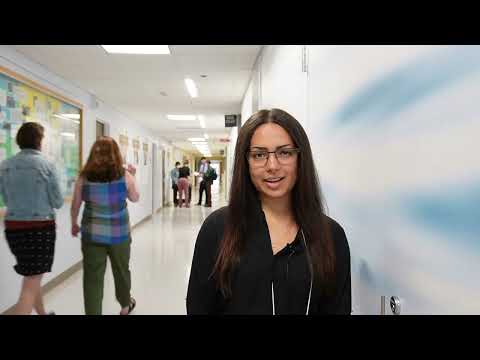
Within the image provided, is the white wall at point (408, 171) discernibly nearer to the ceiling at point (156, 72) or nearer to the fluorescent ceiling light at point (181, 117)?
the ceiling at point (156, 72)

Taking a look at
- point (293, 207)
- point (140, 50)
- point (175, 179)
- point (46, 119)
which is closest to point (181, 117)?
point (46, 119)

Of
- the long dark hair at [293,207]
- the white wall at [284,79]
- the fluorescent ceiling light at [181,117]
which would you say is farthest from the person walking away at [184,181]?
the long dark hair at [293,207]

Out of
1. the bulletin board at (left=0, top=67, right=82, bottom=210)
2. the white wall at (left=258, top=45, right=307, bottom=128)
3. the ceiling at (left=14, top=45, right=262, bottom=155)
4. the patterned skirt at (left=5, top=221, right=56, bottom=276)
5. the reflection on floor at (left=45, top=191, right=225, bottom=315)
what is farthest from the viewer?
the ceiling at (left=14, top=45, right=262, bottom=155)

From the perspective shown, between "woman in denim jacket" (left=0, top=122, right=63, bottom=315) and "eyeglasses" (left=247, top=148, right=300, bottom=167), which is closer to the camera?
"eyeglasses" (left=247, top=148, right=300, bottom=167)

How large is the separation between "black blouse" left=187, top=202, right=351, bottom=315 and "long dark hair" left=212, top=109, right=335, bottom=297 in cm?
2

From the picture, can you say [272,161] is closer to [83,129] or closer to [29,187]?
[29,187]

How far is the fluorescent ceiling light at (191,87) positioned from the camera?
4573 millimetres

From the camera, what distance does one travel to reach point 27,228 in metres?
2.56

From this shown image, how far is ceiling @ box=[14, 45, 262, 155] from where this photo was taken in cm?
337

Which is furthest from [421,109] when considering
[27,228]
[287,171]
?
[27,228]

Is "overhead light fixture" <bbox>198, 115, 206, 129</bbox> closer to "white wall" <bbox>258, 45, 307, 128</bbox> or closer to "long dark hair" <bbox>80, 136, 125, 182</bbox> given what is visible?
A: "white wall" <bbox>258, 45, 307, 128</bbox>

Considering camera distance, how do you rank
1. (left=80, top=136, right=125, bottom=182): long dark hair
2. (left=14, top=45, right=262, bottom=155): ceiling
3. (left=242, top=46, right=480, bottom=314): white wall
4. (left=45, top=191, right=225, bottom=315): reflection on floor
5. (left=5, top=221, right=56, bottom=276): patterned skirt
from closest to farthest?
1. (left=242, top=46, right=480, bottom=314): white wall
2. (left=80, top=136, right=125, bottom=182): long dark hair
3. (left=5, top=221, right=56, bottom=276): patterned skirt
4. (left=45, top=191, right=225, bottom=315): reflection on floor
5. (left=14, top=45, right=262, bottom=155): ceiling

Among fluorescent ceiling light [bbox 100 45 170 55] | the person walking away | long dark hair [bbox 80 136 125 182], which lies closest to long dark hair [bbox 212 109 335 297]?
long dark hair [bbox 80 136 125 182]

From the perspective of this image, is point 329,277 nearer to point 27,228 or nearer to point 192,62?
point 27,228
